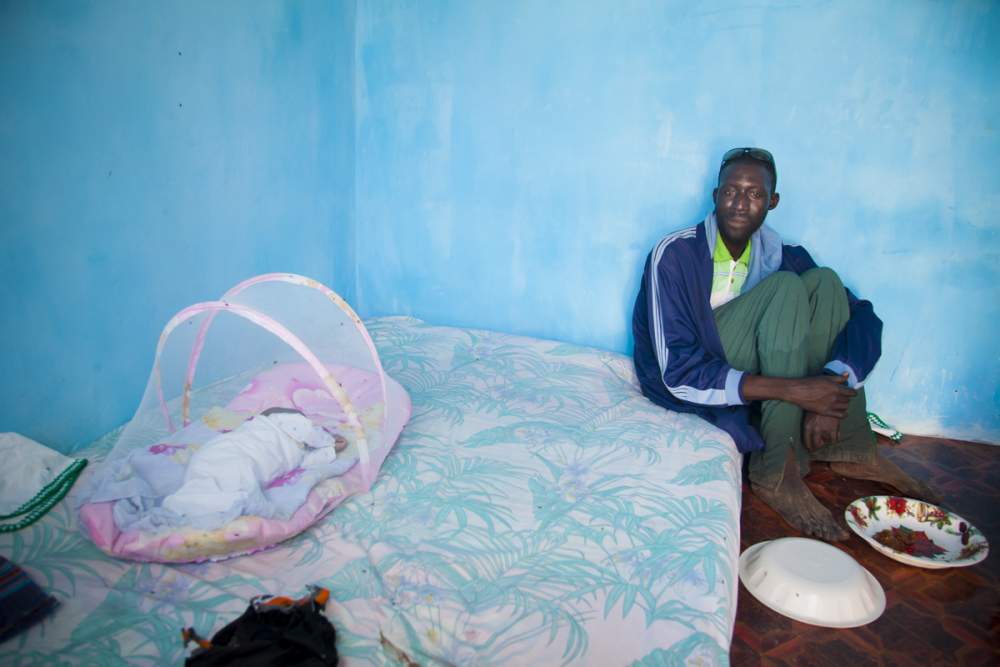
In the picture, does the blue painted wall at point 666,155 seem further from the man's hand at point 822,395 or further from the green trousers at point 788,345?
the man's hand at point 822,395

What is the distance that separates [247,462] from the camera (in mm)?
1573

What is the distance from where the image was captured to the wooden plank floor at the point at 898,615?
4.91ft

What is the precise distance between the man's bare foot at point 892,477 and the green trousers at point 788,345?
0.05 meters

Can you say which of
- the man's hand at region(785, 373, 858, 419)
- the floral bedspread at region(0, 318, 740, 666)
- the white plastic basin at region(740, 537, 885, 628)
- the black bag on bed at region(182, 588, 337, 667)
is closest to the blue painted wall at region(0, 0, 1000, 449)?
the floral bedspread at region(0, 318, 740, 666)

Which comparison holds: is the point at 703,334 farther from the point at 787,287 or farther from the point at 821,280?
the point at 821,280

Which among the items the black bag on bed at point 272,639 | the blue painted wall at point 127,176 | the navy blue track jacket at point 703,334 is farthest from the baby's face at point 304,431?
the navy blue track jacket at point 703,334

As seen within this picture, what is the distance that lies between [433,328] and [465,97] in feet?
3.43

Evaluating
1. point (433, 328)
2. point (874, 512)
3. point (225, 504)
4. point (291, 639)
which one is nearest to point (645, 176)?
point (433, 328)

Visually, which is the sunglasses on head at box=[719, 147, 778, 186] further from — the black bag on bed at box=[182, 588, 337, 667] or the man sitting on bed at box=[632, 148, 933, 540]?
the black bag on bed at box=[182, 588, 337, 667]

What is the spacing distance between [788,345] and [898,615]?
2.63ft

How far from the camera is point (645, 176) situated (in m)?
2.70

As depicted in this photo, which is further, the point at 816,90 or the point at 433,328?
the point at 433,328

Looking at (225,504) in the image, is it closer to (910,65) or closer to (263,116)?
(263,116)

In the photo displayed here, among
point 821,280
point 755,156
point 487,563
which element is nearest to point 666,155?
point 755,156
